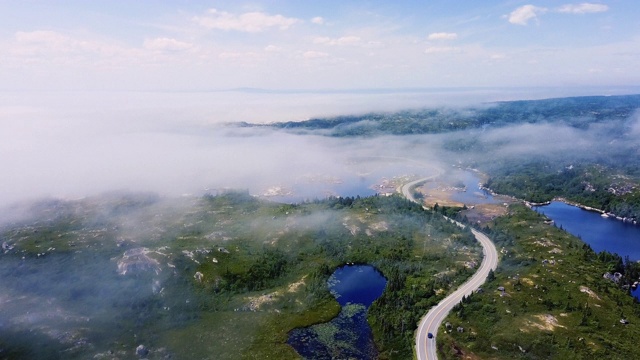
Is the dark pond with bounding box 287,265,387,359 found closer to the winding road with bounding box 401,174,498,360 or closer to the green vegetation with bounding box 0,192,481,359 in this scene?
the green vegetation with bounding box 0,192,481,359

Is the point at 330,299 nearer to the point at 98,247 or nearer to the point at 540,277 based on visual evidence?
the point at 540,277

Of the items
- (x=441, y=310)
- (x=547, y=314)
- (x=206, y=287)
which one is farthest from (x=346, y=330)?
(x=547, y=314)

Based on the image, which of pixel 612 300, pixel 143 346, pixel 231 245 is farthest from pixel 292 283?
pixel 612 300

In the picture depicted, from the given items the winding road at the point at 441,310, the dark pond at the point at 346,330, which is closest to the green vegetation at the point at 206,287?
the winding road at the point at 441,310

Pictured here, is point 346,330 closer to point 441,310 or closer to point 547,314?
point 441,310

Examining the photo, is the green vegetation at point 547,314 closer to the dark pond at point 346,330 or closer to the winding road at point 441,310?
the winding road at point 441,310
